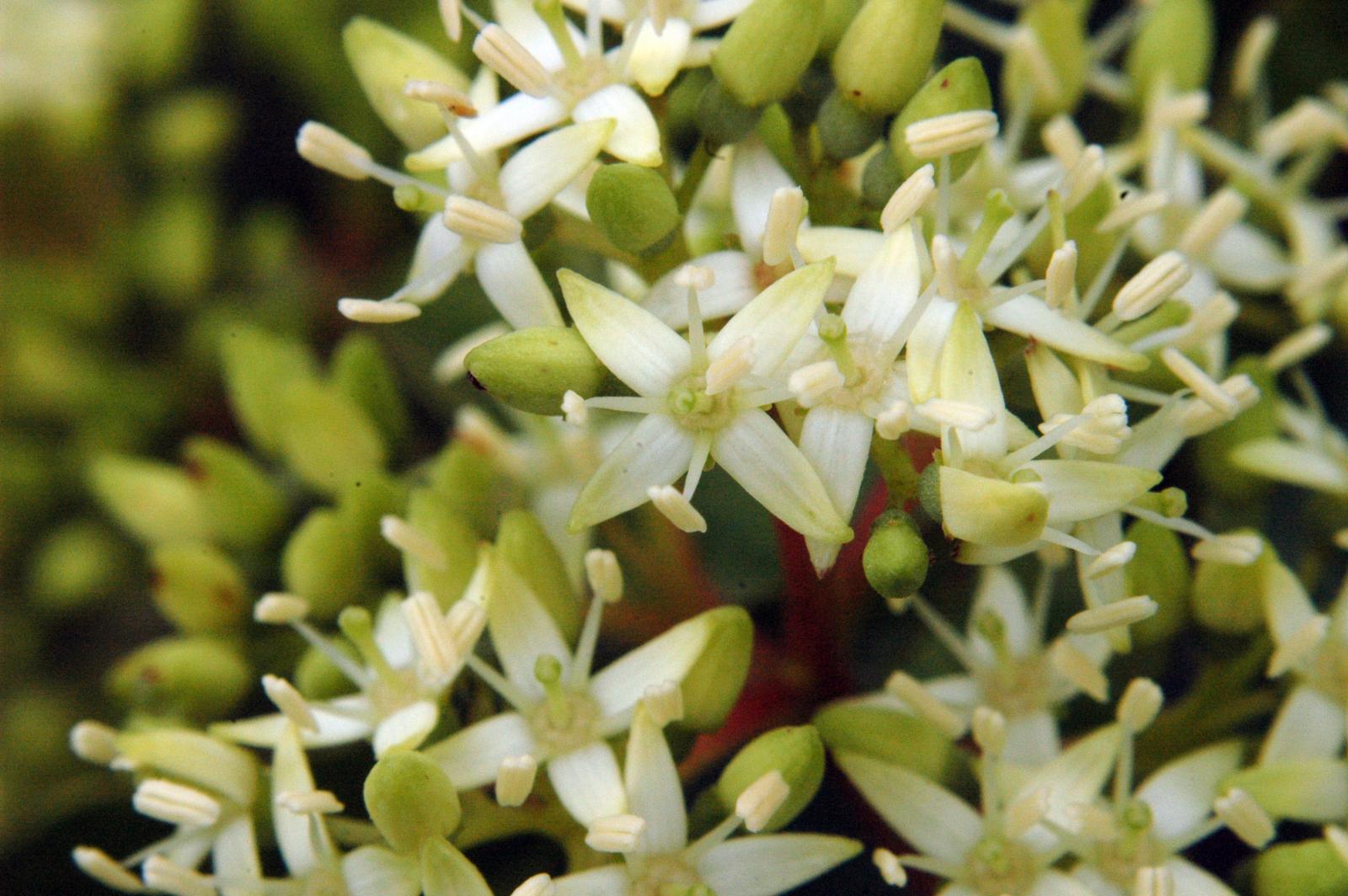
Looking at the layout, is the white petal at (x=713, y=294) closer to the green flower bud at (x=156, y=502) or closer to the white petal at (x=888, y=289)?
the white petal at (x=888, y=289)

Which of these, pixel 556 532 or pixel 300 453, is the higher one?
pixel 300 453

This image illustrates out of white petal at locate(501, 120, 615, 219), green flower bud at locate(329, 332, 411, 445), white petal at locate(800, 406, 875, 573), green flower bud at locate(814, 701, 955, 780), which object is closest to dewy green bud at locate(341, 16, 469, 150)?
white petal at locate(501, 120, 615, 219)

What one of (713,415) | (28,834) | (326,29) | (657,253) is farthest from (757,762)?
(326,29)

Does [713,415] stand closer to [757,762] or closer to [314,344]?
[757,762]


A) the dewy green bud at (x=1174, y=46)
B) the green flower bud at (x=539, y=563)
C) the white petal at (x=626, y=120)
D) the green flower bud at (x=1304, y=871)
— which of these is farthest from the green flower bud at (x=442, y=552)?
the dewy green bud at (x=1174, y=46)

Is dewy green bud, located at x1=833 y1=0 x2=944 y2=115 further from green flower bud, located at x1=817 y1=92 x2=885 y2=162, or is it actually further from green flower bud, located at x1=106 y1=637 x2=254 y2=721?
green flower bud, located at x1=106 y1=637 x2=254 y2=721

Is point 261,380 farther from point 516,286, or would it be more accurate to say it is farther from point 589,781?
point 589,781

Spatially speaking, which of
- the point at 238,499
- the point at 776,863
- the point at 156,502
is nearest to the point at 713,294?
the point at 776,863
